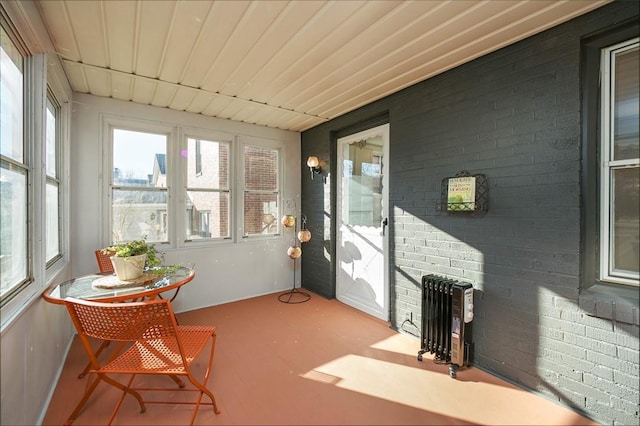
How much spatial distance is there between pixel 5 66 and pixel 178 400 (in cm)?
240

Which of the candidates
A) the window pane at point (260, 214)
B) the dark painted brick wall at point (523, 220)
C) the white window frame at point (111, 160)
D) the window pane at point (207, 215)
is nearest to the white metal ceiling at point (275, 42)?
the dark painted brick wall at point (523, 220)

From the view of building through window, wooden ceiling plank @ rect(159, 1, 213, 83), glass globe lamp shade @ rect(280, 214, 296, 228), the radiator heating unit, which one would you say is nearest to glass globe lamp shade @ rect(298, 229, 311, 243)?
glass globe lamp shade @ rect(280, 214, 296, 228)

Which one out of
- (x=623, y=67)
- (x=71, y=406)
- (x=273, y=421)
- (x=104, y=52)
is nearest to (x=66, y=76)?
(x=104, y=52)

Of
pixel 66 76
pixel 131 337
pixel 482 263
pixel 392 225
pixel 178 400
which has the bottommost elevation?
pixel 178 400

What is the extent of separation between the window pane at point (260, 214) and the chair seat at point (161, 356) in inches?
95.8

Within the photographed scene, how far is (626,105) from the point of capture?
5.45 feet

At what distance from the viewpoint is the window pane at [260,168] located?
176 inches

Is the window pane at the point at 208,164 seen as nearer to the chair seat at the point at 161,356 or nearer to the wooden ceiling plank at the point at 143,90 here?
the wooden ceiling plank at the point at 143,90

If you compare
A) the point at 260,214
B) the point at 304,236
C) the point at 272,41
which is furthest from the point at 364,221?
the point at 272,41

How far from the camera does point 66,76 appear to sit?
2840 millimetres

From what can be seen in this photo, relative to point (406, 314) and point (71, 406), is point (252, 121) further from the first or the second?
point (71, 406)

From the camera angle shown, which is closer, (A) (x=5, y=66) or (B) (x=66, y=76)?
(A) (x=5, y=66)

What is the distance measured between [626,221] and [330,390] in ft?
7.41

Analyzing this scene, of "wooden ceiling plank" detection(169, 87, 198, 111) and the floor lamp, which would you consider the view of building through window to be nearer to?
"wooden ceiling plank" detection(169, 87, 198, 111)
